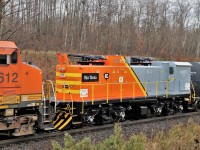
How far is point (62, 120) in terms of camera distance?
38.7ft

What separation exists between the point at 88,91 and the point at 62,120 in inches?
61.3

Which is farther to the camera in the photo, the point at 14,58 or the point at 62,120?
the point at 62,120

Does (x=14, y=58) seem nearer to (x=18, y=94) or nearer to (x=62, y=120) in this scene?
(x=18, y=94)

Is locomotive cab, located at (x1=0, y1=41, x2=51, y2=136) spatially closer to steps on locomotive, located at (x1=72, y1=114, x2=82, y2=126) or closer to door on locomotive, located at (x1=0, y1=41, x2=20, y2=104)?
door on locomotive, located at (x1=0, y1=41, x2=20, y2=104)

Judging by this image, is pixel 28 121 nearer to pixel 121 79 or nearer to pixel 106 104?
pixel 106 104

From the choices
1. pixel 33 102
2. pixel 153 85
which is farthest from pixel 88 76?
pixel 153 85

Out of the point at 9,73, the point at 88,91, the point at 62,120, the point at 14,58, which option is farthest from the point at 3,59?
the point at 88,91

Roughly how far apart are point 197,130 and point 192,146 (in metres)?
1.55

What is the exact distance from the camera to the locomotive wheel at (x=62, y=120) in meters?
11.7

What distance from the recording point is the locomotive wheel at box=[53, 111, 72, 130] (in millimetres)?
11656

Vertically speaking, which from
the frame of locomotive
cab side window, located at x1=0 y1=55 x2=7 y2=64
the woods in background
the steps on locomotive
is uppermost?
the woods in background

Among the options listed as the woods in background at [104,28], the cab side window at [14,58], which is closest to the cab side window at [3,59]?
the cab side window at [14,58]

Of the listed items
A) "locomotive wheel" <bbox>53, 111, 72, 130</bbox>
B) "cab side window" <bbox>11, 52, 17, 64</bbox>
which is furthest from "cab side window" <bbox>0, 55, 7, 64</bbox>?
"locomotive wheel" <bbox>53, 111, 72, 130</bbox>

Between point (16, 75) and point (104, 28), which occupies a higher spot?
point (104, 28)
